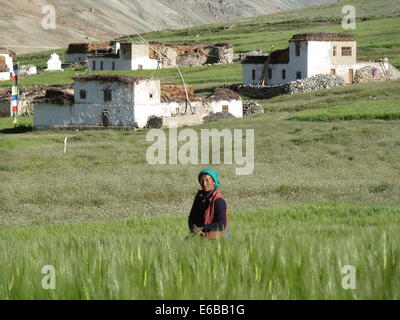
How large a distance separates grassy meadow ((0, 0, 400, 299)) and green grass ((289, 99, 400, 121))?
0.14m

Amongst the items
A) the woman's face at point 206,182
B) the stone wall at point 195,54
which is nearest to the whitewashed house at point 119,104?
the stone wall at point 195,54

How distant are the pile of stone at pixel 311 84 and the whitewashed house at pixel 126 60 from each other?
3448cm

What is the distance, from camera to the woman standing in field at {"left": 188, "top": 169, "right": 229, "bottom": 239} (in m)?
11.5

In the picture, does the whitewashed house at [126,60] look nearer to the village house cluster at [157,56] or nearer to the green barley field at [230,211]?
the village house cluster at [157,56]

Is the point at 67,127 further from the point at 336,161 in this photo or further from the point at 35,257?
the point at 35,257

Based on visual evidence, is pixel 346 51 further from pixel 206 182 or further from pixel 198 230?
pixel 198 230

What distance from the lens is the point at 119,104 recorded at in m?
61.3

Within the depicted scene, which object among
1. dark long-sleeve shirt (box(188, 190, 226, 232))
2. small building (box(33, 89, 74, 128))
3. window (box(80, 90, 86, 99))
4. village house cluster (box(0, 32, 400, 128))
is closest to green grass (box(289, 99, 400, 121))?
village house cluster (box(0, 32, 400, 128))

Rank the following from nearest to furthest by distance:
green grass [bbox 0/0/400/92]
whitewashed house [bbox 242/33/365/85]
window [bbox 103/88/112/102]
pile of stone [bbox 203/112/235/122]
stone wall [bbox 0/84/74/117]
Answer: window [bbox 103/88/112/102]
pile of stone [bbox 203/112/235/122]
stone wall [bbox 0/84/74/117]
whitewashed house [bbox 242/33/365/85]
green grass [bbox 0/0/400/92]

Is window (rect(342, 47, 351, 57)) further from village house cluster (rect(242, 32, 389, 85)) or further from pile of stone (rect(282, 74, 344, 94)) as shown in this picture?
pile of stone (rect(282, 74, 344, 94))

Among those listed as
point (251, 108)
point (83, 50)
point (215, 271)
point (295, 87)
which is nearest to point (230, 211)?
point (215, 271)

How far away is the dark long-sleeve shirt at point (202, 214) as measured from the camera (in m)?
11.5

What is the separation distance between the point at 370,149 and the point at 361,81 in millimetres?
40022
